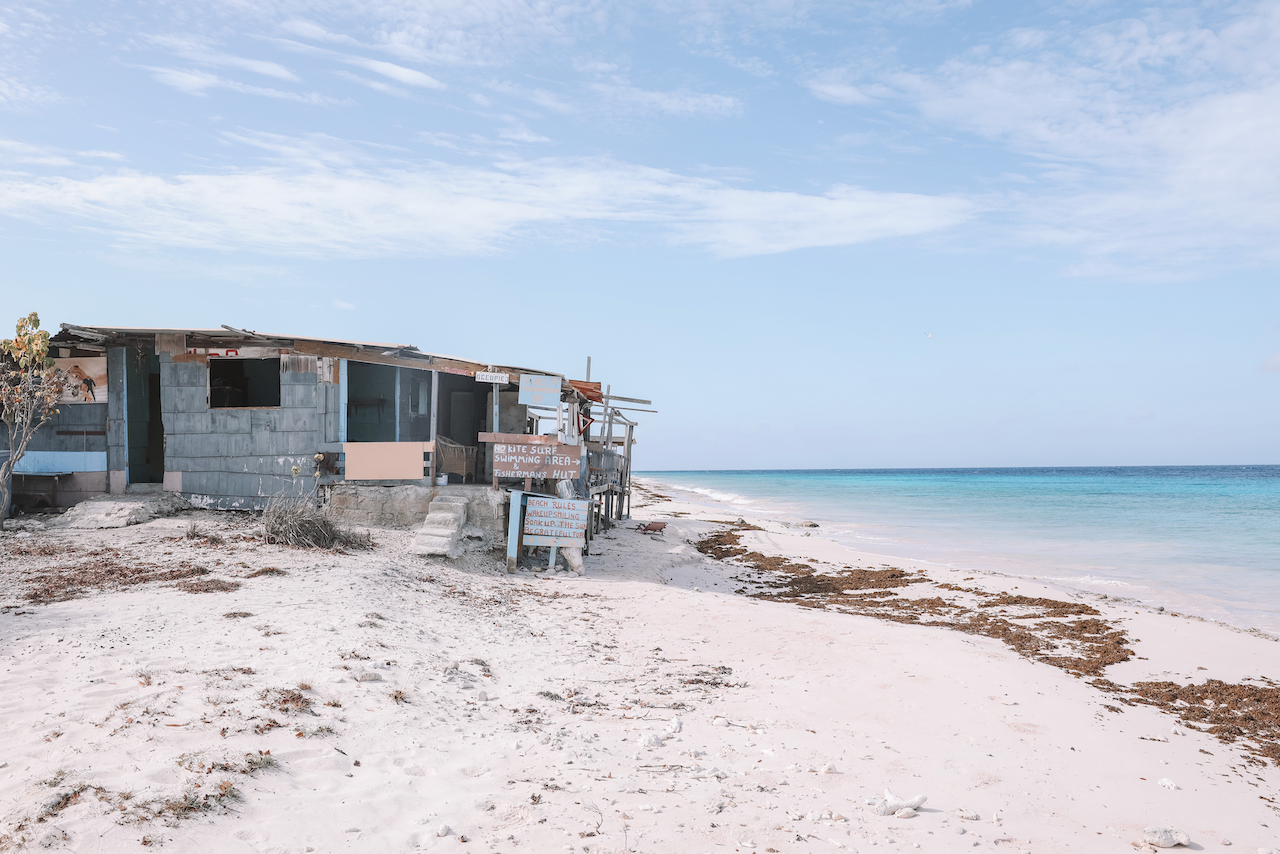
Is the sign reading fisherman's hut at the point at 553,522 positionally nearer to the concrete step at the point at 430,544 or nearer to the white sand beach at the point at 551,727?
the concrete step at the point at 430,544

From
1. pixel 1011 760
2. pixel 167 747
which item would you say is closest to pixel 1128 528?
pixel 1011 760

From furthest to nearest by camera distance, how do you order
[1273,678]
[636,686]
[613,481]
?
1. [613,481]
2. [1273,678]
3. [636,686]

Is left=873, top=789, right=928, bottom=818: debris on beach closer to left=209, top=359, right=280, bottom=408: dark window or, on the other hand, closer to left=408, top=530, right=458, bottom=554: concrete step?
left=408, top=530, right=458, bottom=554: concrete step

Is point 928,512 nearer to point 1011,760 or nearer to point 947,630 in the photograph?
point 947,630

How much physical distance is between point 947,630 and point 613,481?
13.9 metres

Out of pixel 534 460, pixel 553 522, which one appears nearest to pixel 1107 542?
pixel 553 522

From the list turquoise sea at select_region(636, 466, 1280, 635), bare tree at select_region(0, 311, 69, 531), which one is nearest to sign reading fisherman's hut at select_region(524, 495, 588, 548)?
bare tree at select_region(0, 311, 69, 531)

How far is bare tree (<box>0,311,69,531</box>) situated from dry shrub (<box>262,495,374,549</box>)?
4.97 m

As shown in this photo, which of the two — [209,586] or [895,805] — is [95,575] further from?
[895,805]

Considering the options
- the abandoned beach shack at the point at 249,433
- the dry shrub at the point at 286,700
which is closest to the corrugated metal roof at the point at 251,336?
the abandoned beach shack at the point at 249,433

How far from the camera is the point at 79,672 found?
558cm

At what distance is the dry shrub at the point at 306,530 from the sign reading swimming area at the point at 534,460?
2809 millimetres

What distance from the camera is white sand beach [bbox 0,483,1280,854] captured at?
4156 mm

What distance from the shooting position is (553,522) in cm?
1345
